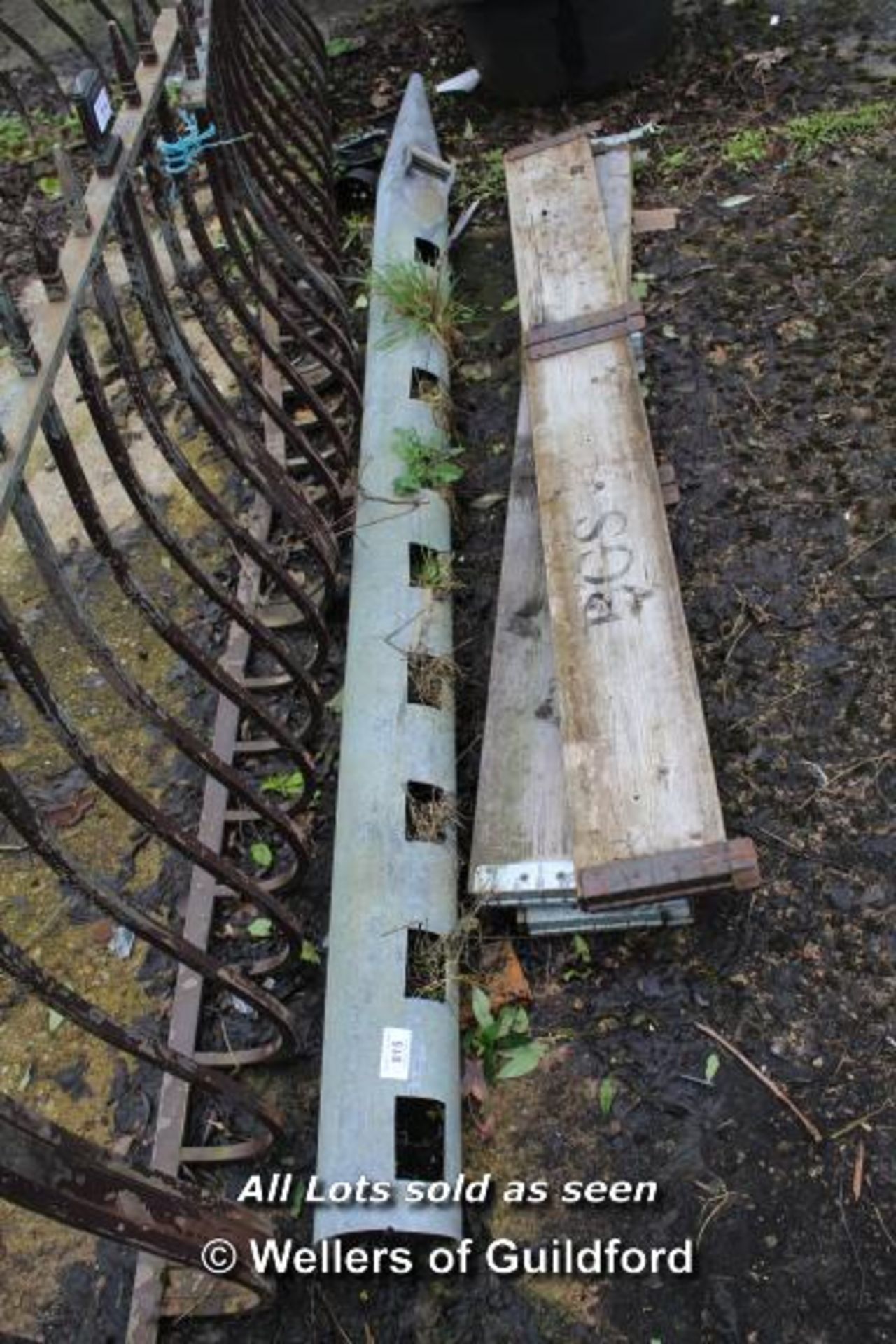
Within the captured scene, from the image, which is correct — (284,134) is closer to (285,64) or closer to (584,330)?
(285,64)

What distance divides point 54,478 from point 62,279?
2.40 m

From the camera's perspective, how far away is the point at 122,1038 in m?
2.07

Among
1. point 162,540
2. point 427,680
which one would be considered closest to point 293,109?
point 427,680

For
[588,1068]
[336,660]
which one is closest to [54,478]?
[336,660]

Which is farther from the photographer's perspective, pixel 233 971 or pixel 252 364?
pixel 252 364

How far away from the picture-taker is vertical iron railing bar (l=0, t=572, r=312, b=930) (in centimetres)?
196

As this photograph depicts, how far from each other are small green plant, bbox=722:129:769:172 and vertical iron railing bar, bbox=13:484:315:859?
11.3ft

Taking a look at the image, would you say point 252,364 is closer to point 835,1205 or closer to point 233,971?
point 233,971

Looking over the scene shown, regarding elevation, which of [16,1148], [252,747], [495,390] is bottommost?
[252,747]

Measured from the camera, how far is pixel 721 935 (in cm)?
284

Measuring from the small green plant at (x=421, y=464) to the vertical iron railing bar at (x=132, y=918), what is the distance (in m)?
1.59

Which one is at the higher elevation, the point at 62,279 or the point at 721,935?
the point at 62,279

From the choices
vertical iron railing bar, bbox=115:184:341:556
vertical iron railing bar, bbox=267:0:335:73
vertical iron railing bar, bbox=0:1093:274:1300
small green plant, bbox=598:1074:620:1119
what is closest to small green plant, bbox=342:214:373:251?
vertical iron railing bar, bbox=267:0:335:73

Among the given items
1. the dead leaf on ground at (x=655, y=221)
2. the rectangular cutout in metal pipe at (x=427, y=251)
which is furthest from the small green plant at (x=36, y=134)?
the dead leaf on ground at (x=655, y=221)
